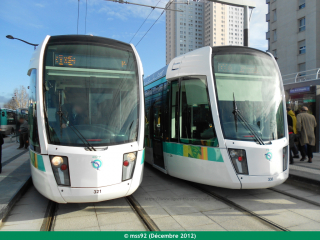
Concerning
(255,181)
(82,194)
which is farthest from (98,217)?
(255,181)

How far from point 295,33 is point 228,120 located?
1366 inches

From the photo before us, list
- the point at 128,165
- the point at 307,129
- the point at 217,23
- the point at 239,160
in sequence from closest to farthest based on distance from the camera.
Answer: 1. the point at 128,165
2. the point at 239,160
3. the point at 307,129
4. the point at 217,23

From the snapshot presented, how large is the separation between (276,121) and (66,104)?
4.19 m

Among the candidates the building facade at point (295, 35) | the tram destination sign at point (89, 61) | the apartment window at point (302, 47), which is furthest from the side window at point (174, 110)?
the apartment window at point (302, 47)

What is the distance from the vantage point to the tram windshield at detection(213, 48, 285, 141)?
18.3 ft

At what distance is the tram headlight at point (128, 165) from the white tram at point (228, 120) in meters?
1.57

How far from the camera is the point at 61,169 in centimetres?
457

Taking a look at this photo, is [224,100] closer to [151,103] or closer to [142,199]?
[142,199]

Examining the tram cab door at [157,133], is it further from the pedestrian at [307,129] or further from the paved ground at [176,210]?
the pedestrian at [307,129]

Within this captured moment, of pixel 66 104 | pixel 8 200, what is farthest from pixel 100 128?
pixel 8 200

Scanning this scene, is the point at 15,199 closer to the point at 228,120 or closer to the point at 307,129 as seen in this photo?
the point at 228,120

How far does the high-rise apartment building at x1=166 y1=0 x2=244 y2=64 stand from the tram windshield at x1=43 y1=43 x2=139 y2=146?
5472 inches

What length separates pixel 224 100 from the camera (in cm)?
572

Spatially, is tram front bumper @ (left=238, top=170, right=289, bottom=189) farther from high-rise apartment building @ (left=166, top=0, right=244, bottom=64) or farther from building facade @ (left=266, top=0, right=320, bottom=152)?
high-rise apartment building @ (left=166, top=0, right=244, bottom=64)
